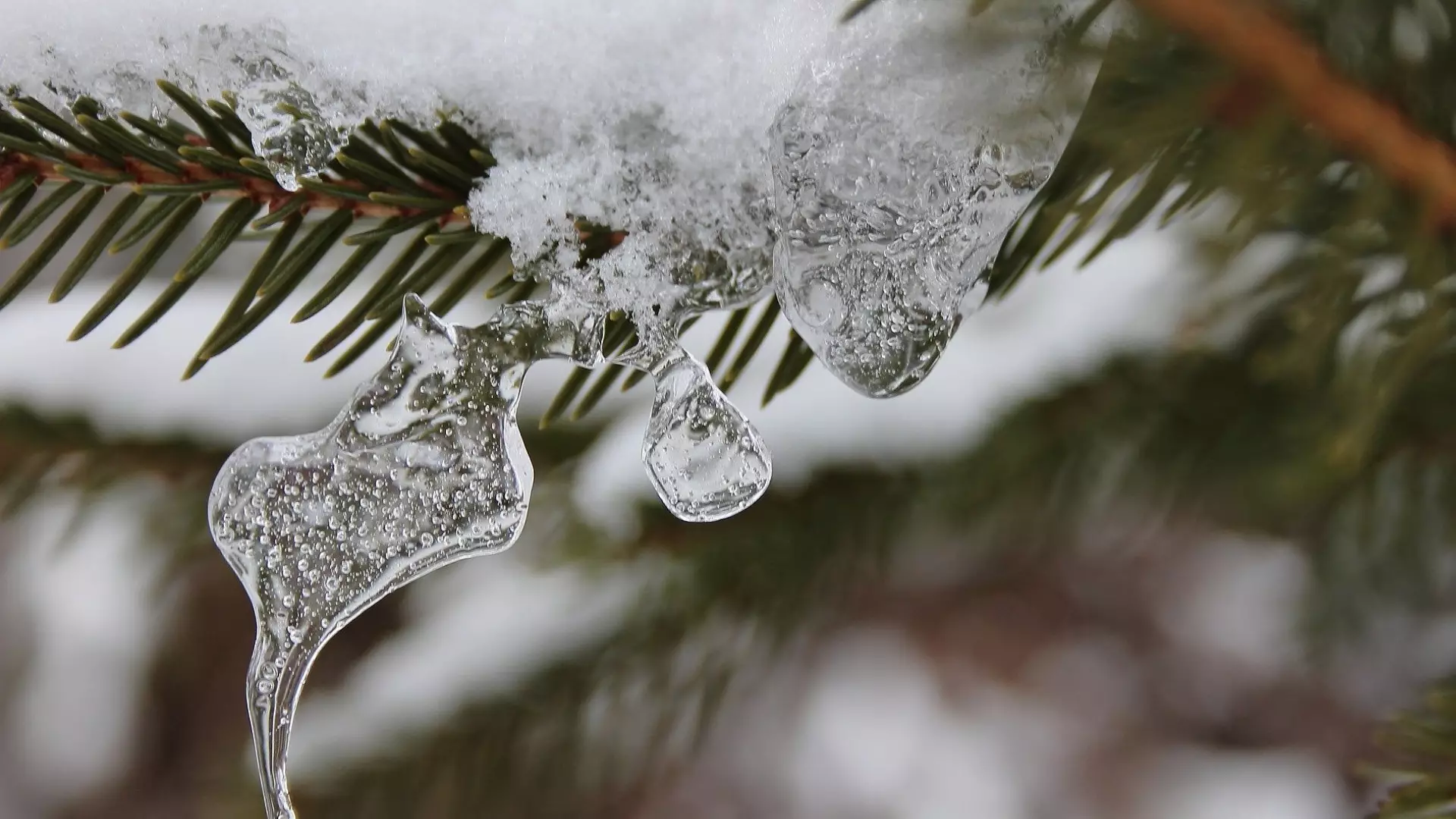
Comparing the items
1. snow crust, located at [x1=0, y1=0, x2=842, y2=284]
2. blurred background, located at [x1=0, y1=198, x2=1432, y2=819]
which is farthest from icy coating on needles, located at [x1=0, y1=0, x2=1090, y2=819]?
blurred background, located at [x1=0, y1=198, x2=1432, y2=819]

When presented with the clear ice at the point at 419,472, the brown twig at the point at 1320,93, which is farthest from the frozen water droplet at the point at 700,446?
the brown twig at the point at 1320,93

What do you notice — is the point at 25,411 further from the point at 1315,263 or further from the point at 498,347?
the point at 1315,263

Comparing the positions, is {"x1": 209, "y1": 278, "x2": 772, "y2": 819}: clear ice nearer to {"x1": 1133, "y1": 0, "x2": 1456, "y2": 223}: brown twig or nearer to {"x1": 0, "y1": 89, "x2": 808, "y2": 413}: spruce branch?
{"x1": 0, "y1": 89, "x2": 808, "y2": 413}: spruce branch

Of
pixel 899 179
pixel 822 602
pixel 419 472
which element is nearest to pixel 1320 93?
pixel 899 179

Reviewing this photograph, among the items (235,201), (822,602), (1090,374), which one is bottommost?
(822,602)

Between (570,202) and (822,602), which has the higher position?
(570,202)

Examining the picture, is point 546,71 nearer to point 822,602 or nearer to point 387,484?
point 387,484

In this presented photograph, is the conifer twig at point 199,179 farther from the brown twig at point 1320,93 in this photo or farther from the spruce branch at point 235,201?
the brown twig at point 1320,93
